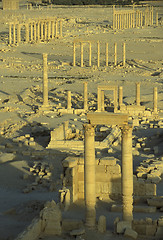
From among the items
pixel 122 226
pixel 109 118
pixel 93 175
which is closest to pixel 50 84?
pixel 93 175

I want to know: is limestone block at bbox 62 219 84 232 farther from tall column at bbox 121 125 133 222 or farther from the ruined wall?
the ruined wall

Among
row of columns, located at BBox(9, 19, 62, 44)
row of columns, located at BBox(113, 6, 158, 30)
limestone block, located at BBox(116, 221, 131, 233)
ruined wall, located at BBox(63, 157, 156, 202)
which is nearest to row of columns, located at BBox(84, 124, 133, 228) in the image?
limestone block, located at BBox(116, 221, 131, 233)

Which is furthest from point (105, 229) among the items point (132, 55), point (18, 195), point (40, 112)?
point (132, 55)

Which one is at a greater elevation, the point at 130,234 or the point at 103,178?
the point at 103,178

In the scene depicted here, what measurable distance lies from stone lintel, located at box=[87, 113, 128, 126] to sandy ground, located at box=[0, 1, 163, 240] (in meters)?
2.92

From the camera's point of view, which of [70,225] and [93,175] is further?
[93,175]

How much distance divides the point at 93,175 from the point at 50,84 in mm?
29684

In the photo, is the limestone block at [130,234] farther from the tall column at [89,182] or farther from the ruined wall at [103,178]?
the ruined wall at [103,178]

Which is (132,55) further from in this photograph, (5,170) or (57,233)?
(57,233)

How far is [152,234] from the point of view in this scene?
69.4 feet

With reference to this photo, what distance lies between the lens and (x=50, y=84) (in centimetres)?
5091

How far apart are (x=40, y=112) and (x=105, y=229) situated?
2026 centimetres

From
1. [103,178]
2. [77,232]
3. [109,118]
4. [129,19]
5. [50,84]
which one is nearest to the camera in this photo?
[77,232]

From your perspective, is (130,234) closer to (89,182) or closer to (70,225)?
(70,225)
